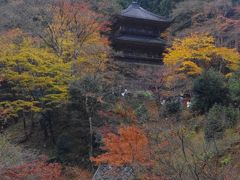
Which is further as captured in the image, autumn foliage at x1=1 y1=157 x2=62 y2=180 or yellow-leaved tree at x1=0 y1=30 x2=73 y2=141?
yellow-leaved tree at x1=0 y1=30 x2=73 y2=141

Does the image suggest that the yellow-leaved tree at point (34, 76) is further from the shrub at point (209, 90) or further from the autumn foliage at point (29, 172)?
the shrub at point (209, 90)

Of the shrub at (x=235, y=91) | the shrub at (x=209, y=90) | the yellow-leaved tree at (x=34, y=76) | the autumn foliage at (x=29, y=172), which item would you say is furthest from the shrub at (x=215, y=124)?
the yellow-leaved tree at (x=34, y=76)

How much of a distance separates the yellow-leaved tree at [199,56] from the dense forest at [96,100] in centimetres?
7

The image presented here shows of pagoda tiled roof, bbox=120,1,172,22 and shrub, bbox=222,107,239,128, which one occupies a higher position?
pagoda tiled roof, bbox=120,1,172,22

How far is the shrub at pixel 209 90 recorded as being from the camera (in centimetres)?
1842

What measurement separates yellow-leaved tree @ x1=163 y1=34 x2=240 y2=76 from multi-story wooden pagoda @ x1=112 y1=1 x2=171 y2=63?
19.7 feet

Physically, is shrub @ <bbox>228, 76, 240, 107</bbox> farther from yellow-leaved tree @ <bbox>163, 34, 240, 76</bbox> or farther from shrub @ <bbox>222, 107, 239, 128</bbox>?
yellow-leaved tree @ <bbox>163, 34, 240, 76</bbox>

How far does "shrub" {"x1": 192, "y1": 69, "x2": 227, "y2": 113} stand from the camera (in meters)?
18.4

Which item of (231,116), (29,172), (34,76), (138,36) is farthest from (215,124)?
(138,36)

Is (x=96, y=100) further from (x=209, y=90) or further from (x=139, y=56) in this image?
(x=139, y=56)

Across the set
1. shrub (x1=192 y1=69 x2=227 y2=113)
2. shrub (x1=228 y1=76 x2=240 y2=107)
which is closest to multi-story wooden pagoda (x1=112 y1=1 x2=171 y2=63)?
shrub (x1=192 y1=69 x2=227 y2=113)

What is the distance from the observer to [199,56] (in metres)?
23.8

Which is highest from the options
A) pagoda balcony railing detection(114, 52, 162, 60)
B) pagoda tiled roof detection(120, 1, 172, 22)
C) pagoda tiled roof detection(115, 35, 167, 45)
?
pagoda tiled roof detection(120, 1, 172, 22)

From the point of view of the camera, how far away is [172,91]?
23.6m
